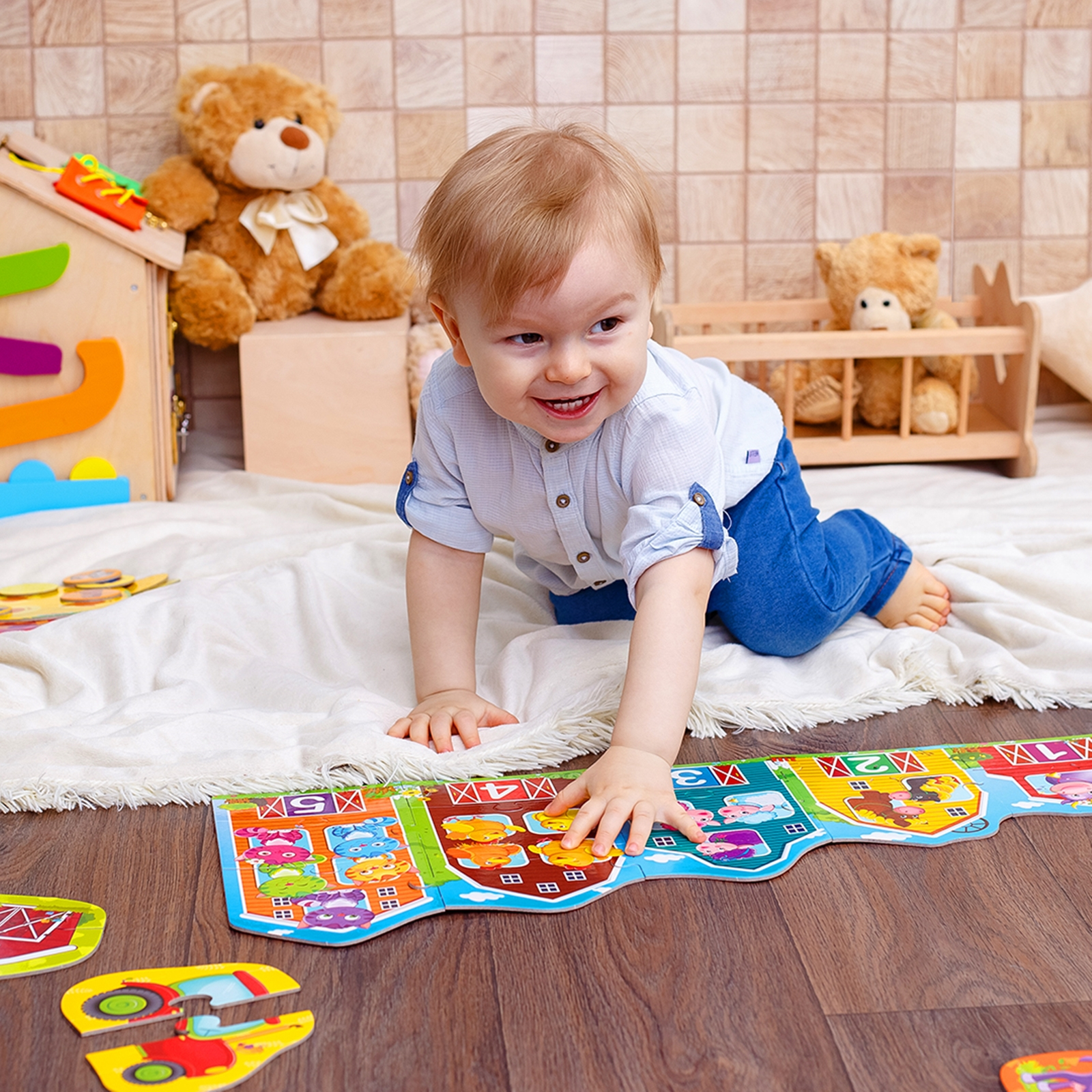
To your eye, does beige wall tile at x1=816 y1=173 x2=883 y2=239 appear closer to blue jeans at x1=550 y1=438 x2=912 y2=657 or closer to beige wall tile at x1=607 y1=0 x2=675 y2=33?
beige wall tile at x1=607 y1=0 x2=675 y2=33

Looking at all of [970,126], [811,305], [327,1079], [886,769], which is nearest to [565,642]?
[886,769]

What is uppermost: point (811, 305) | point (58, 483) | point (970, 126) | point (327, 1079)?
point (970, 126)

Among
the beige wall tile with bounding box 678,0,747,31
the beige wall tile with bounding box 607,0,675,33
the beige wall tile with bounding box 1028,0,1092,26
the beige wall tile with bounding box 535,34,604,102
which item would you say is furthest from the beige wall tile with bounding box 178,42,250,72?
the beige wall tile with bounding box 1028,0,1092,26

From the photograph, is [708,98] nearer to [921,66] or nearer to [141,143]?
[921,66]

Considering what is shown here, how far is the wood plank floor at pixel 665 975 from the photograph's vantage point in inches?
25.2

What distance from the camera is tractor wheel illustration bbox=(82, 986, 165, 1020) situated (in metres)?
0.68

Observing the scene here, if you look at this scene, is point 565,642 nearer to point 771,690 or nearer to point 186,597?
point 771,690

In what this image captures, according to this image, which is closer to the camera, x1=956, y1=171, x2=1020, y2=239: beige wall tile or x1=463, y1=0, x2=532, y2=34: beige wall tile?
x1=463, y1=0, x2=532, y2=34: beige wall tile

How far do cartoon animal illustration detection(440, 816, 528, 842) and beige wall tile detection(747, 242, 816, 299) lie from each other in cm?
145

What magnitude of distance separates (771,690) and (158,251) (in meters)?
1.09

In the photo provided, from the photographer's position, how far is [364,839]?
86 cm

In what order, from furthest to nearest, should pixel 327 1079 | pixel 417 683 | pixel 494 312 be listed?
pixel 417 683, pixel 494 312, pixel 327 1079

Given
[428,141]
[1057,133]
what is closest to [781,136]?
[1057,133]

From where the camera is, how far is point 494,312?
874mm
